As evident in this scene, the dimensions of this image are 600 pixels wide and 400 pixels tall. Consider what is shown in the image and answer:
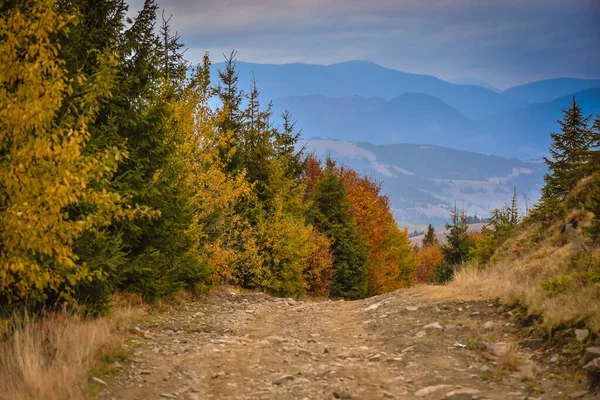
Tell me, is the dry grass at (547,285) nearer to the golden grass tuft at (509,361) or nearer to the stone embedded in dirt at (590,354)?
the stone embedded in dirt at (590,354)

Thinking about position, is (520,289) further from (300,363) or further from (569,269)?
(300,363)

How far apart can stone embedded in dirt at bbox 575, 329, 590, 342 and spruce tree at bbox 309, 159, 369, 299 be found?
98.2 ft

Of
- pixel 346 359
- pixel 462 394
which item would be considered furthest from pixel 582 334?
pixel 346 359

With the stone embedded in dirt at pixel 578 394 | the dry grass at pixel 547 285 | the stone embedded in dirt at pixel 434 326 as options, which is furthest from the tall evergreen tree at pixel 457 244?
the stone embedded in dirt at pixel 578 394

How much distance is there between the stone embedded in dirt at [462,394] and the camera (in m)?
7.48

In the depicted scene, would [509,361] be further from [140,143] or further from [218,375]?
[140,143]

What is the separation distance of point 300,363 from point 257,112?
25870 mm

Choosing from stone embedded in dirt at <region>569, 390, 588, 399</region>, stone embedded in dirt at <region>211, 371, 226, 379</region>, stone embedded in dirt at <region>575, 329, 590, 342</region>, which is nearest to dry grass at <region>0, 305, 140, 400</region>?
stone embedded in dirt at <region>211, 371, 226, 379</region>

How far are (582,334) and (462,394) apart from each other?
291 centimetres

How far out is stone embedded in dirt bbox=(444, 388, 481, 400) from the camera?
7.48m

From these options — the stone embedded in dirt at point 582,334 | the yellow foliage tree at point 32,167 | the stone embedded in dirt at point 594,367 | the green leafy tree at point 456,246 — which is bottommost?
the green leafy tree at point 456,246

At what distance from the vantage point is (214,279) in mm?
22406

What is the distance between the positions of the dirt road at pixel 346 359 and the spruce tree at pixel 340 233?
23.7 metres

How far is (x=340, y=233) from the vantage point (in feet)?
128
